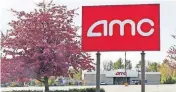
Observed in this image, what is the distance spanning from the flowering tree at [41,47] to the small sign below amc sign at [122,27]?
9.58 m

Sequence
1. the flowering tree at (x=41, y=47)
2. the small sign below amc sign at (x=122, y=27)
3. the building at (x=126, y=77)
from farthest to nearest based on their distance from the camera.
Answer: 1. the building at (x=126, y=77)
2. the flowering tree at (x=41, y=47)
3. the small sign below amc sign at (x=122, y=27)

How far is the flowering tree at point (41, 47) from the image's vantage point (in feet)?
50.0

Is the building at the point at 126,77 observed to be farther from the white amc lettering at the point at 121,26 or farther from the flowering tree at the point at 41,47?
the white amc lettering at the point at 121,26

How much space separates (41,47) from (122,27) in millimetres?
10465

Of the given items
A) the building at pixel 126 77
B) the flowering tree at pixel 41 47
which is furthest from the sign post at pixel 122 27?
the building at pixel 126 77

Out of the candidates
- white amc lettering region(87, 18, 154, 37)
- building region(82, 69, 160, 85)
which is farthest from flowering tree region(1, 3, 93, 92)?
building region(82, 69, 160, 85)

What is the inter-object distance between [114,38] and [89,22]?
365 mm

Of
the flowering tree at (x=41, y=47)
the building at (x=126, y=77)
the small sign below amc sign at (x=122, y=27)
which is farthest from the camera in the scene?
the building at (x=126, y=77)

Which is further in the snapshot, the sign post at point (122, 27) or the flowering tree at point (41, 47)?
the flowering tree at point (41, 47)

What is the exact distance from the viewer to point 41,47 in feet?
51.3

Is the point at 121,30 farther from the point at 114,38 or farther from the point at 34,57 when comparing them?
the point at 34,57

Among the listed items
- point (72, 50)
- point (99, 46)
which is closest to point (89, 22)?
point (99, 46)

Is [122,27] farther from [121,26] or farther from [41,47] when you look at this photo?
[41,47]

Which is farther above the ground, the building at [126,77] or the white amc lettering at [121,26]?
the white amc lettering at [121,26]
